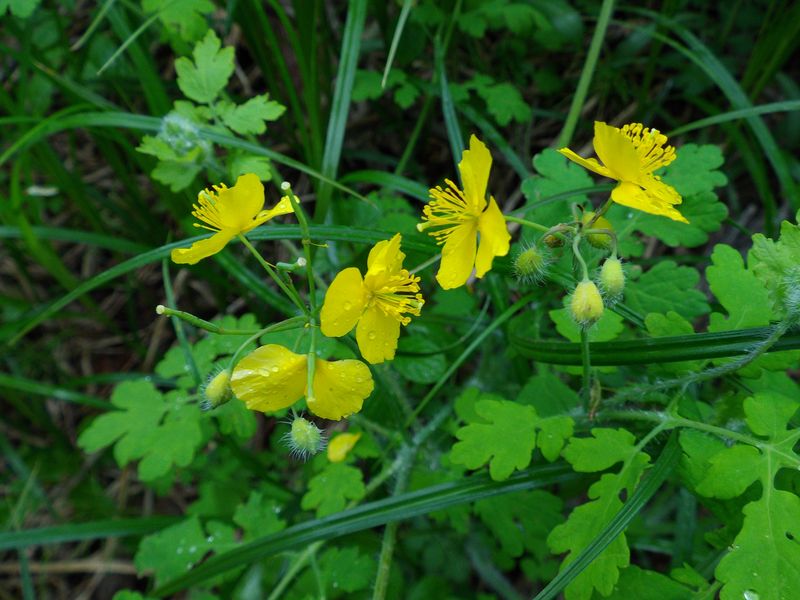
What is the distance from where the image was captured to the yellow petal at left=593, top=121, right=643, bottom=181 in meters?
1.24

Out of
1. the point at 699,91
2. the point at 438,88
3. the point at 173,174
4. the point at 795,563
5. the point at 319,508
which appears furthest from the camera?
the point at 699,91

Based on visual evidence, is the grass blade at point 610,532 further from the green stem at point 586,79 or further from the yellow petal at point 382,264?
the green stem at point 586,79

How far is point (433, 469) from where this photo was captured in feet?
6.70

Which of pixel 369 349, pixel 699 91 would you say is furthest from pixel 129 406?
pixel 699 91

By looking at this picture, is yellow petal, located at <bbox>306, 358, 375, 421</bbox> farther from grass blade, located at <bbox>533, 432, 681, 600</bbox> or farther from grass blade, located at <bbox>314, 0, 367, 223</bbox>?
grass blade, located at <bbox>314, 0, 367, 223</bbox>

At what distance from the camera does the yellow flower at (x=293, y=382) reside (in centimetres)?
125

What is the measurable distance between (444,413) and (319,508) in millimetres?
493

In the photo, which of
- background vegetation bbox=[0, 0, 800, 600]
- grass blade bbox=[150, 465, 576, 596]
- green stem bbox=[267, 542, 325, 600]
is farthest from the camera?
green stem bbox=[267, 542, 325, 600]

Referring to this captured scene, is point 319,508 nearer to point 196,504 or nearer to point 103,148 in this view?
point 196,504

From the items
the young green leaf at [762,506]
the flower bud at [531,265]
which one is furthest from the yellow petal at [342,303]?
the young green leaf at [762,506]

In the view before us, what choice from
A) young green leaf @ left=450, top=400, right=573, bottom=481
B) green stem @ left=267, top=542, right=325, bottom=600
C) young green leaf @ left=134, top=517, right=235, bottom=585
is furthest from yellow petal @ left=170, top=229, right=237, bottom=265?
young green leaf @ left=134, top=517, right=235, bottom=585

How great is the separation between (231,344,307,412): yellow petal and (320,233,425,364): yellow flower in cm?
9

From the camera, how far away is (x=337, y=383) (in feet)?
4.24

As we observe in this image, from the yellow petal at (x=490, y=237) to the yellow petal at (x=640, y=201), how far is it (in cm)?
22
